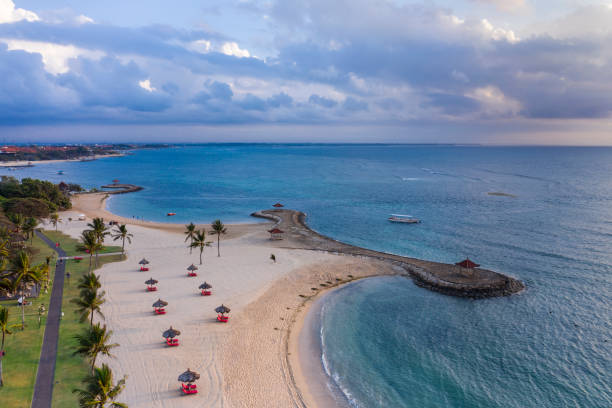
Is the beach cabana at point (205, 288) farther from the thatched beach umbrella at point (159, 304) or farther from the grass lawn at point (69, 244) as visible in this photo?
the grass lawn at point (69, 244)

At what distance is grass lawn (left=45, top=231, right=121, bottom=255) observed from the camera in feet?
192

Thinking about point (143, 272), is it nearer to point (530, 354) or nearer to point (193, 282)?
point (193, 282)

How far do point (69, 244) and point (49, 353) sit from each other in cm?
4049

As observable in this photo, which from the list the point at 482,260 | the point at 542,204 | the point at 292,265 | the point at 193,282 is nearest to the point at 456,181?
the point at 542,204

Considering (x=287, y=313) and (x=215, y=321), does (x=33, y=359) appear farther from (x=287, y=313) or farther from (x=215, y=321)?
(x=287, y=313)

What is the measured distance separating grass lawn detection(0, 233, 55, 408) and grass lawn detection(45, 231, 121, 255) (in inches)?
747

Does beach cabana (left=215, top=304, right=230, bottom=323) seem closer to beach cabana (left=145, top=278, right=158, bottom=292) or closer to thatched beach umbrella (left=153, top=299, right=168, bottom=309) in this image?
thatched beach umbrella (left=153, top=299, right=168, bottom=309)

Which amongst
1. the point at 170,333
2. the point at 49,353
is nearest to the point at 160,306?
the point at 170,333

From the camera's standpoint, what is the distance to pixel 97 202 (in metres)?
114

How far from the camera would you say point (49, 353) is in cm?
2998

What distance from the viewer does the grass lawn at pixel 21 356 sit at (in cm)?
2475

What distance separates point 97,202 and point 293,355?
108 m

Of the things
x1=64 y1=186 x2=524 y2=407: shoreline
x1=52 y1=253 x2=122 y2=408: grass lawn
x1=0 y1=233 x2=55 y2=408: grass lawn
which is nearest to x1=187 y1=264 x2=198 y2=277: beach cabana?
x1=64 y1=186 x2=524 y2=407: shoreline

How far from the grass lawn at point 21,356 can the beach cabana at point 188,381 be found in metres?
10.4
